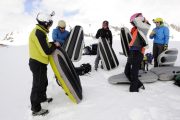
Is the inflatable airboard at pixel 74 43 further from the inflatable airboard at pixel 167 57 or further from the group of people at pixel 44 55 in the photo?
the inflatable airboard at pixel 167 57

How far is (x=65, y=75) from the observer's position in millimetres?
5742

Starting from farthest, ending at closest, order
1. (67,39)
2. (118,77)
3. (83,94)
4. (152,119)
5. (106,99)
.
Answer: (67,39)
(118,77)
(83,94)
(106,99)
(152,119)

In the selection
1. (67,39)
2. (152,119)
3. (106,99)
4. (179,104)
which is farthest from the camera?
(67,39)

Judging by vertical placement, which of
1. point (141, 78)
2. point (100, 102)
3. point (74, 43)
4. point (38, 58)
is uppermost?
point (74, 43)

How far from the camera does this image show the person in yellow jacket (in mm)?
5402

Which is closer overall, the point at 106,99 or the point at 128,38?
the point at 106,99

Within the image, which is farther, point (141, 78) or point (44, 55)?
point (141, 78)

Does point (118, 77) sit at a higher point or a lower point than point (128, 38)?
lower

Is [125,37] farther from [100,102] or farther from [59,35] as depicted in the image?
[100,102]

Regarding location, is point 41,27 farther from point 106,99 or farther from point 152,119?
point 152,119

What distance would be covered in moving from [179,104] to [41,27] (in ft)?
9.80

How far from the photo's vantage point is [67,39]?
857 cm

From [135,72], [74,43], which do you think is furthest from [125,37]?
[135,72]

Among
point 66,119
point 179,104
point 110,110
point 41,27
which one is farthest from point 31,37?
point 179,104
